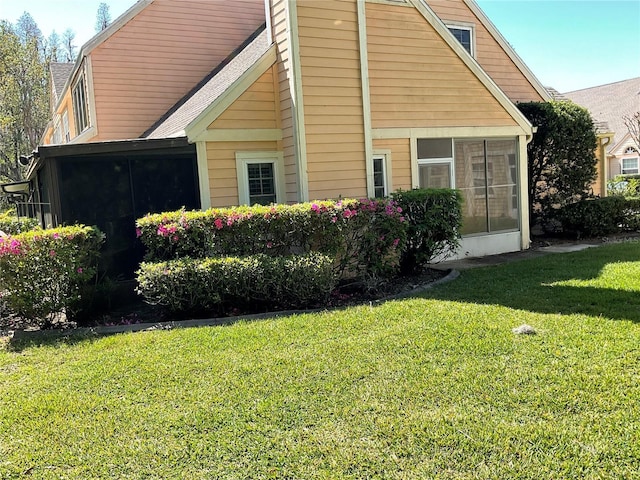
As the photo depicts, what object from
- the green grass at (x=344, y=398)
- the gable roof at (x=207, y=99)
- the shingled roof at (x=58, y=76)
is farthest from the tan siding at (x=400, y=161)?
the shingled roof at (x=58, y=76)

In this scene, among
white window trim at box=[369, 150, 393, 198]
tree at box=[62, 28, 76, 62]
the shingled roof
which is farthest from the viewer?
tree at box=[62, 28, 76, 62]

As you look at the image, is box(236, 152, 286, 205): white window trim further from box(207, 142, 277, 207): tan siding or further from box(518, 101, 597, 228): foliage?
box(518, 101, 597, 228): foliage

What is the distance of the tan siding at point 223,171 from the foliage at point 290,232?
1.37 meters

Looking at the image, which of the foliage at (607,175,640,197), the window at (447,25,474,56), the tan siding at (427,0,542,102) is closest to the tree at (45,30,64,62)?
the tan siding at (427,0,542,102)

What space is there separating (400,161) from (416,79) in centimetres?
158

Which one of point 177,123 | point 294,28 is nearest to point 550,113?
point 294,28

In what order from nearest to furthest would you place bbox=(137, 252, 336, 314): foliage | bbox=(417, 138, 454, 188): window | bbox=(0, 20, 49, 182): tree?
1. bbox=(137, 252, 336, 314): foliage
2. bbox=(417, 138, 454, 188): window
3. bbox=(0, 20, 49, 182): tree

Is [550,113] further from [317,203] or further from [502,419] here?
[502,419]

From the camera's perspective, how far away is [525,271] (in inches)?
341

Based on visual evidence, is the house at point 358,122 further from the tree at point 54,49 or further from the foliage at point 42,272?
the tree at point 54,49

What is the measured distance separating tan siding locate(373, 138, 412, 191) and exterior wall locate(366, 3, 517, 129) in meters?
0.32

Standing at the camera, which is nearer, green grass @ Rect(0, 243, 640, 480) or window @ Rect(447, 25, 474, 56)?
green grass @ Rect(0, 243, 640, 480)

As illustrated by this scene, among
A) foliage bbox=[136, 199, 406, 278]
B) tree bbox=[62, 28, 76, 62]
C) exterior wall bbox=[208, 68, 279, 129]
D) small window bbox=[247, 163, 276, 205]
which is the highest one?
tree bbox=[62, 28, 76, 62]

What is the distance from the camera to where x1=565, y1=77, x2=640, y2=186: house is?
95.5 feet
